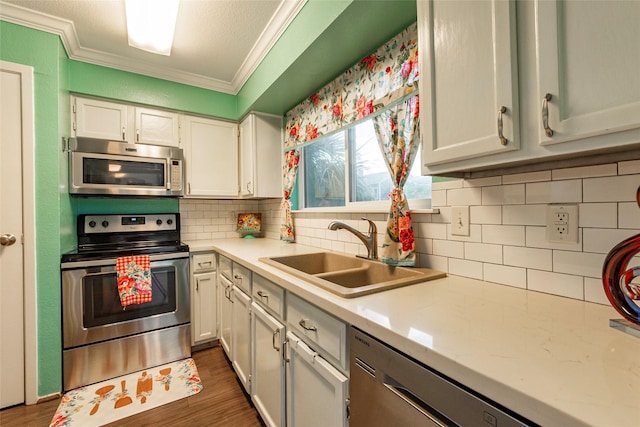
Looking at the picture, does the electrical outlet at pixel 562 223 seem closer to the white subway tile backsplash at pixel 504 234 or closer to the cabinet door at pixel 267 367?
the white subway tile backsplash at pixel 504 234

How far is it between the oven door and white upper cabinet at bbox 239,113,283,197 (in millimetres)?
831

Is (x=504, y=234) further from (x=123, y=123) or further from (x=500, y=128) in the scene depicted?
(x=123, y=123)

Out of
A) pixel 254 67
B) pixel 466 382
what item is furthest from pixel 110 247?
pixel 466 382

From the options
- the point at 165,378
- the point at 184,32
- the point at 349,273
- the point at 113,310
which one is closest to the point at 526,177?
the point at 349,273

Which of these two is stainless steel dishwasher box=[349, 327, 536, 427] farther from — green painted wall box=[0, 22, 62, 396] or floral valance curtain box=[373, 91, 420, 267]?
green painted wall box=[0, 22, 62, 396]

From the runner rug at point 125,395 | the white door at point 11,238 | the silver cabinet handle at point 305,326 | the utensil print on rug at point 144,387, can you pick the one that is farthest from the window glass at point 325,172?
the white door at point 11,238

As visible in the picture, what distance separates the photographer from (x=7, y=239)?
165cm

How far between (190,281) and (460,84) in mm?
2253

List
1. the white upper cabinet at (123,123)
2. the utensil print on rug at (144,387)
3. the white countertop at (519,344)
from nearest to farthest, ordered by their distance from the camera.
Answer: the white countertop at (519,344) < the utensil print on rug at (144,387) < the white upper cabinet at (123,123)

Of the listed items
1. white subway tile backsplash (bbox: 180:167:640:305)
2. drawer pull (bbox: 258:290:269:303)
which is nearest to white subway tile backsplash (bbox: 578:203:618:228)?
white subway tile backsplash (bbox: 180:167:640:305)

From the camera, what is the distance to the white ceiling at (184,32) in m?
1.65

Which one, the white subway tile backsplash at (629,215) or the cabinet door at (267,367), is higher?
the white subway tile backsplash at (629,215)

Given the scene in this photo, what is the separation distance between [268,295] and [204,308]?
4.06 feet

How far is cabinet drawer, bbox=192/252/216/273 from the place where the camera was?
2.30 meters
